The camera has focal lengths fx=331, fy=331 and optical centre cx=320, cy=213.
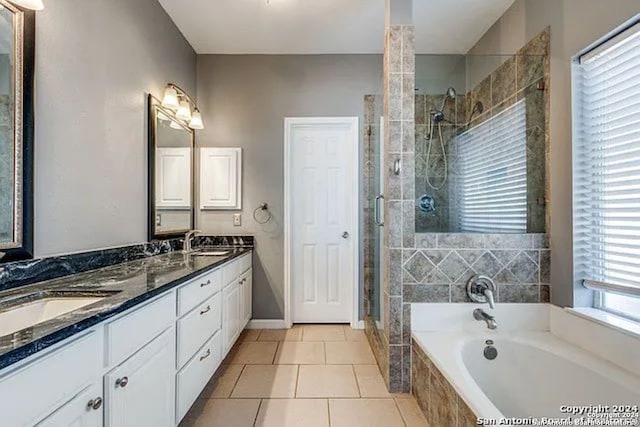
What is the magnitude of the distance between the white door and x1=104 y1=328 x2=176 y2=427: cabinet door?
1975mm

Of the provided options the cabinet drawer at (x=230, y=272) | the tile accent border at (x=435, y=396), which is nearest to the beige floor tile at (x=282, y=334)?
the cabinet drawer at (x=230, y=272)

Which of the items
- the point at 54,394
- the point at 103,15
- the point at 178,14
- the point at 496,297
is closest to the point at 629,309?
the point at 496,297

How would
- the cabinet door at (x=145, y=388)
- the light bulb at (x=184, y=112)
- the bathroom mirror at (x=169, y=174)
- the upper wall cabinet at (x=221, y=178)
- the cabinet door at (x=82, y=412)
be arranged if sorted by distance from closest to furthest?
the cabinet door at (x=82, y=412)
the cabinet door at (x=145, y=388)
the bathroom mirror at (x=169, y=174)
the light bulb at (x=184, y=112)
the upper wall cabinet at (x=221, y=178)

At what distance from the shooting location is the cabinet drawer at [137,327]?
1106 mm

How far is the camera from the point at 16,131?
1374 mm

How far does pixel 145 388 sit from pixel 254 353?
5.01 feet

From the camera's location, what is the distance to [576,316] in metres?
1.88

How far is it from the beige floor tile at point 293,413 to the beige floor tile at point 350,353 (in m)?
0.60

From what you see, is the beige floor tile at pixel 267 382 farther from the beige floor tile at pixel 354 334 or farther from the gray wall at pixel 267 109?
the gray wall at pixel 267 109

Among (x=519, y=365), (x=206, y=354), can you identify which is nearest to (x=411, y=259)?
(x=519, y=365)

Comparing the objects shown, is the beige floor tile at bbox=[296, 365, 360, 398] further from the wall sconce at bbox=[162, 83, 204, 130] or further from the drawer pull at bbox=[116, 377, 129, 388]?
the wall sconce at bbox=[162, 83, 204, 130]

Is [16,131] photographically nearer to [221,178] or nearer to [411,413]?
[221,178]

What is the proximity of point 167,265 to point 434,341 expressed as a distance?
1.68m

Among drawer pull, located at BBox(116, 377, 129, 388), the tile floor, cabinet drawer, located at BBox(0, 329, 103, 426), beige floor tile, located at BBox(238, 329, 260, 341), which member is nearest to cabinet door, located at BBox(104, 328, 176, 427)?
drawer pull, located at BBox(116, 377, 129, 388)
